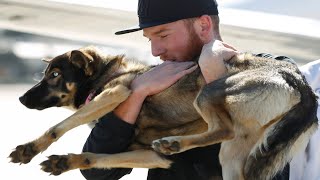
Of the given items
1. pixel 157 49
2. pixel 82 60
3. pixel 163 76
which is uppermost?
pixel 157 49

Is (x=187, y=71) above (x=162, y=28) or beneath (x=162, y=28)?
beneath

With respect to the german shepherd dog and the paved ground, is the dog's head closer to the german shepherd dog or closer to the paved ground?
the german shepherd dog

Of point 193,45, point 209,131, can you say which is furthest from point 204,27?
point 209,131

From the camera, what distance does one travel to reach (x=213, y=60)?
9.56ft

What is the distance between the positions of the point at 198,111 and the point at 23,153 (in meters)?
0.75

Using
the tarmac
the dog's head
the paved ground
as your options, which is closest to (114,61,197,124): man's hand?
the dog's head

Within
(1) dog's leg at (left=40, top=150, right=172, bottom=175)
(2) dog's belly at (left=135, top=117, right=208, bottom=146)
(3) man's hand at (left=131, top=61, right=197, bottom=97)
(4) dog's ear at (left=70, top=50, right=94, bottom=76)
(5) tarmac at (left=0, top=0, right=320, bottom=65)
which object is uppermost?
(3) man's hand at (left=131, top=61, right=197, bottom=97)

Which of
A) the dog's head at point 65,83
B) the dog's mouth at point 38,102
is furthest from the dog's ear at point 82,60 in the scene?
the dog's mouth at point 38,102

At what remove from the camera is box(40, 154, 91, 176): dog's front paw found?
302 cm

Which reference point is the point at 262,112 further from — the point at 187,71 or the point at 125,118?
the point at 125,118

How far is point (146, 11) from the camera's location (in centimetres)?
307

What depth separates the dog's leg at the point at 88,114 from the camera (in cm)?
315

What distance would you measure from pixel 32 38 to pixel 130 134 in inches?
236

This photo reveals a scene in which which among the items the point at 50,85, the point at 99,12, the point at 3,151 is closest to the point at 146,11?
the point at 50,85
